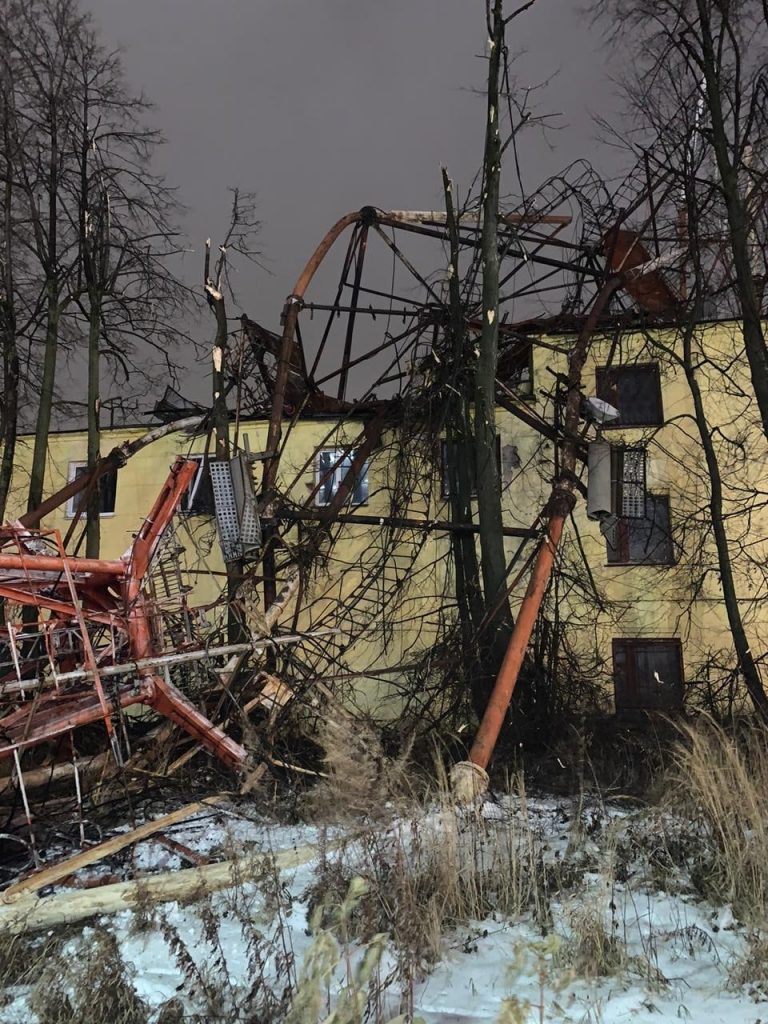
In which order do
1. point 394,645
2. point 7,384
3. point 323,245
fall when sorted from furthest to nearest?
point 394,645 → point 7,384 → point 323,245

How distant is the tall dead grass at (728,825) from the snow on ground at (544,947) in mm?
129

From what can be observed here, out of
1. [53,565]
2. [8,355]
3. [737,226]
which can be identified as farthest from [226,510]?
[737,226]

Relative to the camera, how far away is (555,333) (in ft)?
48.9

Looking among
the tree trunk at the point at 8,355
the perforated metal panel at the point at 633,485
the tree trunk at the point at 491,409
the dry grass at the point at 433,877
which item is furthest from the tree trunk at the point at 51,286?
the dry grass at the point at 433,877

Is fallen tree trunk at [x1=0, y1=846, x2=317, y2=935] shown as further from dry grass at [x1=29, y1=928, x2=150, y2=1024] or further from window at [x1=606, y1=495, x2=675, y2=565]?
window at [x1=606, y1=495, x2=675, y2=565]

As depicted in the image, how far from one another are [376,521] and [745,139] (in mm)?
6946

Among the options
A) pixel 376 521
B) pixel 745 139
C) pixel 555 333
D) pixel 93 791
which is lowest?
pixel 93 791

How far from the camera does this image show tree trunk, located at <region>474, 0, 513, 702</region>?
30.7 feet

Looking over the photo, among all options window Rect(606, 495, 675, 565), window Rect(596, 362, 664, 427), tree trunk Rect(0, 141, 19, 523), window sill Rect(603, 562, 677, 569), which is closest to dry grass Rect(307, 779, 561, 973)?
tree trunk Rect(0, 141, 19, 523)

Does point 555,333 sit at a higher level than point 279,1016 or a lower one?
higher

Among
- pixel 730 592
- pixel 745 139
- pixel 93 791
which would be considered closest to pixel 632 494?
pixel 730 592

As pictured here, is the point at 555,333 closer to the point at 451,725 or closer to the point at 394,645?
the point at 394,645

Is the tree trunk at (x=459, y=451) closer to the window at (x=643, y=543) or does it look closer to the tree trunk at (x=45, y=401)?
the window at (x=643, y=543)

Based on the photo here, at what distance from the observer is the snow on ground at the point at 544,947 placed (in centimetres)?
343
